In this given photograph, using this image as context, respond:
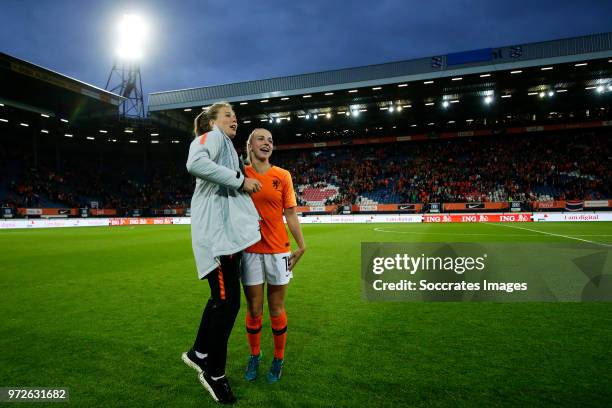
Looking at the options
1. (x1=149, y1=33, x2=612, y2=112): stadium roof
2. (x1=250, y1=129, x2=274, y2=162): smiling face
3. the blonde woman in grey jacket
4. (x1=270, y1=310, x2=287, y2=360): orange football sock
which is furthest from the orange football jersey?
(x1=149, y1=33, x2=612, y2=112): stadium roof

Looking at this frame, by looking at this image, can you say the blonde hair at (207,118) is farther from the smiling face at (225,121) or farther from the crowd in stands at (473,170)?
the crowd in stands at (473,170)

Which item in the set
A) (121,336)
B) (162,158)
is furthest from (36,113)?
(121,336)

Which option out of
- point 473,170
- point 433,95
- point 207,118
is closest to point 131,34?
point 433,95

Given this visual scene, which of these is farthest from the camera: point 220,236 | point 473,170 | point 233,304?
point 473,170

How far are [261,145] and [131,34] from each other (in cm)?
4355

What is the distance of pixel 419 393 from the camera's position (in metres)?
2.92

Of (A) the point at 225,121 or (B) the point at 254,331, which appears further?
(B) the point at 254,331

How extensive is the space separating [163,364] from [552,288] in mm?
6301

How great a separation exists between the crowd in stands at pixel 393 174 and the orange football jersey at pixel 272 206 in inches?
1344

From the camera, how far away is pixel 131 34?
39125mm

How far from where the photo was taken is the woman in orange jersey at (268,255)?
317 cm

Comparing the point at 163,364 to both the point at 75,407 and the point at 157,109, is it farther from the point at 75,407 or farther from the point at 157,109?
the point at 157,109

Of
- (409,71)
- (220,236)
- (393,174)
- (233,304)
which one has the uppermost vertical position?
(409,71)

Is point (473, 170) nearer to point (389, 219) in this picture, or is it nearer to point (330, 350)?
point (389, 219)
